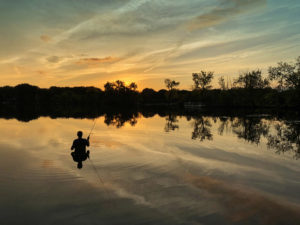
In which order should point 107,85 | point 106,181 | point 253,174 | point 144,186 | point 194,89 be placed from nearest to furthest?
point 144,186, point 106,181, point 253,174, point 194,89, point 107,85

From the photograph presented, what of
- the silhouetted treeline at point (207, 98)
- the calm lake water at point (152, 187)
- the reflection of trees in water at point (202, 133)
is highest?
the silhouetted treeline at point (207, 98)

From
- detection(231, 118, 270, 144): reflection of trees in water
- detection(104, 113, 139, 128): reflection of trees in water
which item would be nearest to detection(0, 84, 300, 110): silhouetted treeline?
detection(231, 118, 270, 144): reflection of trees in water

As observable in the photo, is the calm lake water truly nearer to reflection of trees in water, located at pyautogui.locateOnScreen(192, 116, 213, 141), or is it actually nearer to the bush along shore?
reflection of trees in water, located at pyautogui.locateOnScreen(192, 116, 213, 141)

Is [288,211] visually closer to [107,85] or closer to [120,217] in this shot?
[120,217]

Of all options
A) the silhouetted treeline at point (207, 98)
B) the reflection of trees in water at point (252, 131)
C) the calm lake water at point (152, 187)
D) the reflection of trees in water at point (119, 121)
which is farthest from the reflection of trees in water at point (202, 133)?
the silhouetted treeline at point (207, 98)

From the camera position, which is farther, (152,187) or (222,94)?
(222,94)

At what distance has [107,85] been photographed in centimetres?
18088

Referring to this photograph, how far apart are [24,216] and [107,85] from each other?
6985 inches

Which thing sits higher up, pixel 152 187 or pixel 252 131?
pixel 252 131

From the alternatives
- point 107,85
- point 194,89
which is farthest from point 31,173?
point 107,85

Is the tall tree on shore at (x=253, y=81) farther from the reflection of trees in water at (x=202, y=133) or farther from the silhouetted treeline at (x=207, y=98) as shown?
the reflection of trees in water at (x=202, y=133)

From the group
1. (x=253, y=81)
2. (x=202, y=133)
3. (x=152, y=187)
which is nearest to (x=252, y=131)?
(x=202, y=133)

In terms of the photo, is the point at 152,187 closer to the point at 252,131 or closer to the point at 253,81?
the point at 252,131

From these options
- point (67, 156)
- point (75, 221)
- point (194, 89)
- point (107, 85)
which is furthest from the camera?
point (107, 85)
